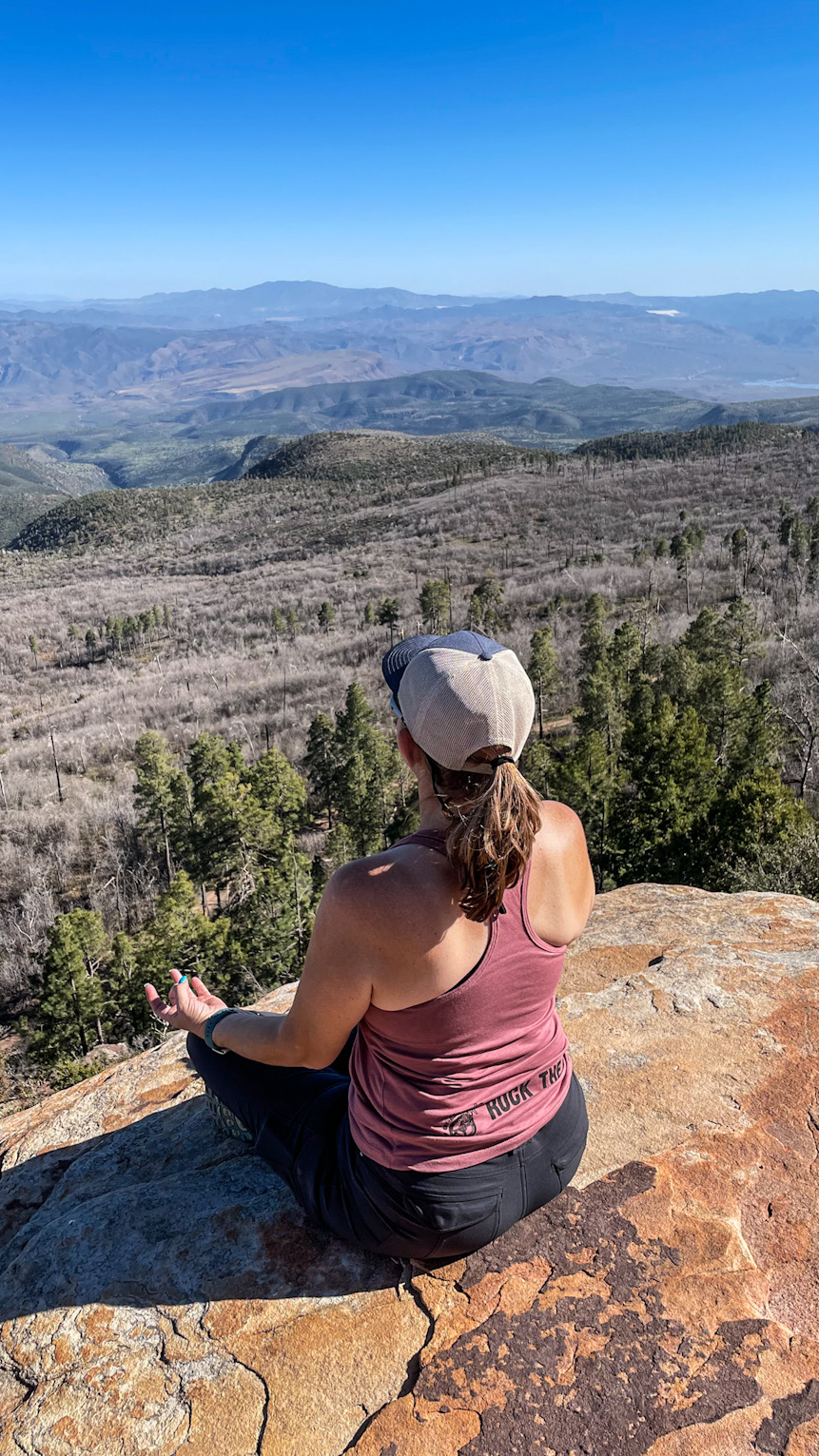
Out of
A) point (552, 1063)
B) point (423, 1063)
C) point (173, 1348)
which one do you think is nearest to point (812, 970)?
point (552, 1063)

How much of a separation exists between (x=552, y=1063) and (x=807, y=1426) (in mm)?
1247

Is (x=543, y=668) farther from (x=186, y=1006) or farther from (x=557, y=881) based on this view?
(x=557, y=881)

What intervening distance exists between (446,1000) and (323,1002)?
0.42 meters

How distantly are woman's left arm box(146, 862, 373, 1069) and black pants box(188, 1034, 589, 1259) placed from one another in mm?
407

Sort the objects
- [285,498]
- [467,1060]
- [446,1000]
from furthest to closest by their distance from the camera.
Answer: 1. [285,498]
2. [467,1060]
3. [446,1000]

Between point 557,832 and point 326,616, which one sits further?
point 326,616

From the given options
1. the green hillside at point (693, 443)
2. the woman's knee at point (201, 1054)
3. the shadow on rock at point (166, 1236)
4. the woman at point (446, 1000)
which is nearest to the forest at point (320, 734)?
the shadow on rock at point (166, 1236)

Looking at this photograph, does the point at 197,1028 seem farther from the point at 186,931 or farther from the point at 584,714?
the point at 584,714

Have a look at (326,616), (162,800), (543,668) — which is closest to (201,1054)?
(162,800)

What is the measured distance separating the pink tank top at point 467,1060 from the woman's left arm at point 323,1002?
0.13 meters

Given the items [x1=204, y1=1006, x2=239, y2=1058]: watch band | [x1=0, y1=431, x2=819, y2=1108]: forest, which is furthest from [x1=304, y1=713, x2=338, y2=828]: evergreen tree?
[x1=204, y1=1006, x2=239, y2=1058]: watch band

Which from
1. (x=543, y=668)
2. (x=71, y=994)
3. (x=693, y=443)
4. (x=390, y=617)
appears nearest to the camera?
(x=71, y=994)

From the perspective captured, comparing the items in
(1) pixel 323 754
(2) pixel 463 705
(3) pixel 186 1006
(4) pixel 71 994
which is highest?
(2) pixel 463 705

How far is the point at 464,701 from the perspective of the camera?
→ 2516 millimetres
